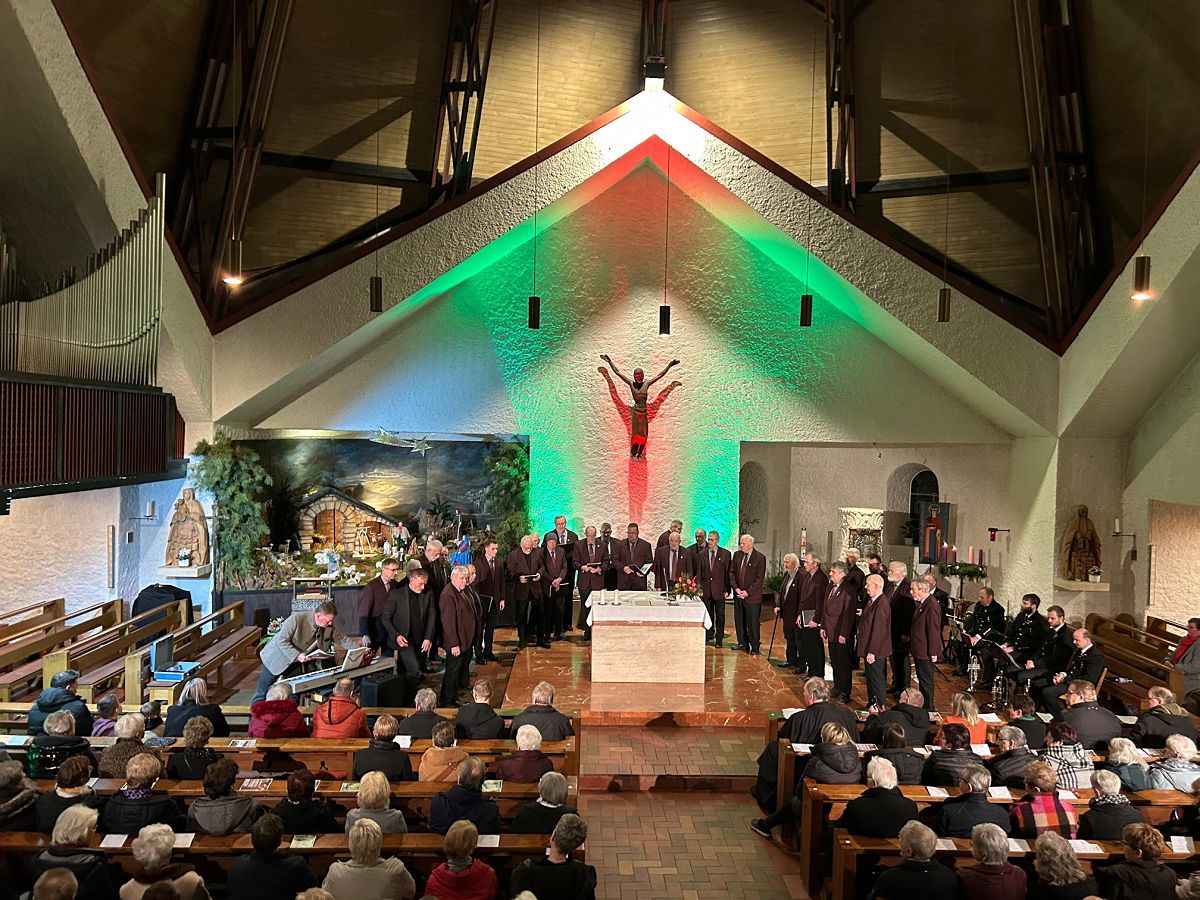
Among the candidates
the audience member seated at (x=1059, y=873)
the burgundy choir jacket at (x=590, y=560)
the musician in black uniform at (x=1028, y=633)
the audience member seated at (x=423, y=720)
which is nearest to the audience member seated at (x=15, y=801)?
the audience member seated at (x=423, y=720)

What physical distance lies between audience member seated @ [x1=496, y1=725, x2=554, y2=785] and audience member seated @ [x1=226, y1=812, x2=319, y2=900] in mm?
1782

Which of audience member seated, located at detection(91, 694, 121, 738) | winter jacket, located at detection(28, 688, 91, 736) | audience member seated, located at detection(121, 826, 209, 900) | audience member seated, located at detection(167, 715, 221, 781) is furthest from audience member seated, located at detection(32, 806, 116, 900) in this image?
audience member seated, located at detection(91, 694, 121, 738)

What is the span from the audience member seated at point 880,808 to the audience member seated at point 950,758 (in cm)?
67

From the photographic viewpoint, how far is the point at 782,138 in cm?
1426

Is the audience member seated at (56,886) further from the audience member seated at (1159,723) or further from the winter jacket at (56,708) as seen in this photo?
the audience member seated at (1159,723)

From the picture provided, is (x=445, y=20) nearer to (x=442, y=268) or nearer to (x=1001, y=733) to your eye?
(x=442, y=268)

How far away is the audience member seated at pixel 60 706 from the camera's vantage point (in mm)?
6879

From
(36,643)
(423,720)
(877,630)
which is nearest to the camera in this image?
(423,720)

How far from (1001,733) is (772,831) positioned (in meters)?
1.80

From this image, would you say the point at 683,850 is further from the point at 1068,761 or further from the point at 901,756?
the point at 1068,761

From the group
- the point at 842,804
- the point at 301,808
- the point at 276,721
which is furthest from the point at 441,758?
the point at 842,804

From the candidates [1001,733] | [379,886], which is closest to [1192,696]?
[1001,733]

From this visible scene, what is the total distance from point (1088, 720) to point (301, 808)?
17.2 ft

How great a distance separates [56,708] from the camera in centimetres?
698
